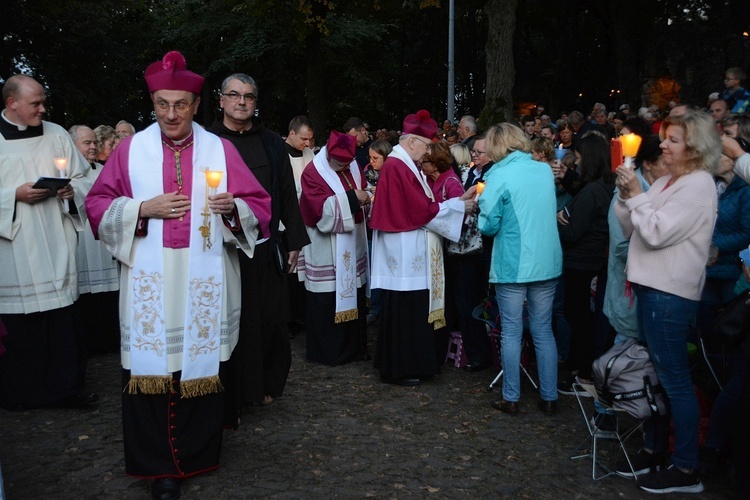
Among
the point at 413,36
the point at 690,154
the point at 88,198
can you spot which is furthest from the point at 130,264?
the point at 413,36

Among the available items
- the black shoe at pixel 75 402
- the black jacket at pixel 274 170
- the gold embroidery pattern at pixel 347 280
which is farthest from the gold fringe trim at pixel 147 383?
the gold embroidery pattern at pixel 347 280

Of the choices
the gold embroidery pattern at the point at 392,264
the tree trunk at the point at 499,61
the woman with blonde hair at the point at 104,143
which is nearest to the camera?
the gold embroidery pattern at the point at 392,264

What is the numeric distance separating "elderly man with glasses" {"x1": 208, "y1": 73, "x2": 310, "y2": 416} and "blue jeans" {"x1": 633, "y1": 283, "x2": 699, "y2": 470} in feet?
8.56

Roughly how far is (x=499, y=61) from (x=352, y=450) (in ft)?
33.8

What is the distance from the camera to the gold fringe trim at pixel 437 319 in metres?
6.36

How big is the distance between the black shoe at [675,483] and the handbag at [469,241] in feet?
9.05

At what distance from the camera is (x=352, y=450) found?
4914 mm

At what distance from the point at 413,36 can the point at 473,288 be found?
29.5m

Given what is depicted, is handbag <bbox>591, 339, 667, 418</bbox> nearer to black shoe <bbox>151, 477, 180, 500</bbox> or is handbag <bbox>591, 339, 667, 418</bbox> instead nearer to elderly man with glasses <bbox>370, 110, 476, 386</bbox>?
elderly man with glasses <bbox>370, 110, 476, 386</bbox>

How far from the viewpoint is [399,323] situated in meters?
6.38

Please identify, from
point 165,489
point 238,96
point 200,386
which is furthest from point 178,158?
point 165,489

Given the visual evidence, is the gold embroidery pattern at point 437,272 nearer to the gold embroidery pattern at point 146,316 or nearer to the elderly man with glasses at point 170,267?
the elderly man with glasses at point 170,267

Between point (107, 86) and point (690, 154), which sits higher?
point (107, 86)

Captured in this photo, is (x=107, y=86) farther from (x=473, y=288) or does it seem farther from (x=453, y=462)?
(x=453, y=462)
